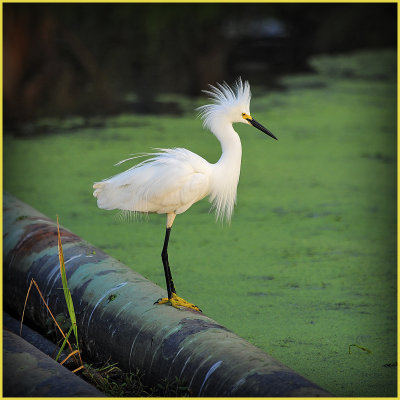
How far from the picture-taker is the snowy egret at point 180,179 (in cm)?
298

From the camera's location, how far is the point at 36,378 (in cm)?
234

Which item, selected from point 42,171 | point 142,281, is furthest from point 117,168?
point 142,281

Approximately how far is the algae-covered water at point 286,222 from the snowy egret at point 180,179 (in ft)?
1.93

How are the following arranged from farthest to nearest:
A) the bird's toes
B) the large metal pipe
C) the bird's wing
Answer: the bird's wing
the bird's toes
the large metal pipe

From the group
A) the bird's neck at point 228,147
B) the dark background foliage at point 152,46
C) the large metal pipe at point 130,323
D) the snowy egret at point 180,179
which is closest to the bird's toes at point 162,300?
the large metal pipe at point 130,323

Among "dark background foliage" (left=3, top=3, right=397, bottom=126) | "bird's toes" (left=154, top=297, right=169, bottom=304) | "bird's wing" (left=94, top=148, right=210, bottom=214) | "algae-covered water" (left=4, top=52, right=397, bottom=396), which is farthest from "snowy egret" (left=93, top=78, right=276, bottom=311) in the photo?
"dark background foliage" (left=3, top=3, right=397, bottom=126)

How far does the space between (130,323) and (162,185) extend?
0.60 meters

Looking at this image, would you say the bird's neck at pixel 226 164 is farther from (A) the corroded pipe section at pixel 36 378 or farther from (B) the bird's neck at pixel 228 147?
(A) the corroded pipe section at pixel 36 378

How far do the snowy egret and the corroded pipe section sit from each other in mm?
684

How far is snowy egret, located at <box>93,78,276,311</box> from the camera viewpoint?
2.98 meters

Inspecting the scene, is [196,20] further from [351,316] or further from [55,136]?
[351,316]

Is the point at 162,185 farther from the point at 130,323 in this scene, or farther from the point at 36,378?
the point at 36,378

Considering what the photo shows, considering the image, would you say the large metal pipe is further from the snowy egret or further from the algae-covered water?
the algae-covered water

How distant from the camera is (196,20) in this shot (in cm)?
1035
